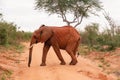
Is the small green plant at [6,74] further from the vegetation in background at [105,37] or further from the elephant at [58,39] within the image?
the vegetation in background at [105,37]

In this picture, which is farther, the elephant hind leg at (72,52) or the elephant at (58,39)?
the elephant hind leg at (72,52)

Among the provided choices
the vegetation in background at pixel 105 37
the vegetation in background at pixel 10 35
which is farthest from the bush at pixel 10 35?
the vegetation in background at pixel 105 37

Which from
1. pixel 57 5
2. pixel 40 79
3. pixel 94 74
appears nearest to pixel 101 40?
pixel 94 74

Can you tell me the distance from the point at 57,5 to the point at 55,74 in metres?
37.2

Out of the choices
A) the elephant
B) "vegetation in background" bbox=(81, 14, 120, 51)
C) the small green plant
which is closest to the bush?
"vegetation in background" bbox=(81, 14, 120, 51)

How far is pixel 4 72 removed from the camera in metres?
15.7

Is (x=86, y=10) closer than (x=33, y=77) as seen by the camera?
No

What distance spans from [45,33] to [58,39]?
0.84 meters

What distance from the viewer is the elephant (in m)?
18.0

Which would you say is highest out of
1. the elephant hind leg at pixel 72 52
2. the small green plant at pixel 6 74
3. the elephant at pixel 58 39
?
the elephant at pixel 58 39

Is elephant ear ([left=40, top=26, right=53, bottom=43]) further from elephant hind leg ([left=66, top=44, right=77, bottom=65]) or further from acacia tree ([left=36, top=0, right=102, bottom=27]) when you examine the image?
acacia tree ([left=36, top=0, right=102, bottom=27])

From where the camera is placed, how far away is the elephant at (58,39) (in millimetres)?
17984

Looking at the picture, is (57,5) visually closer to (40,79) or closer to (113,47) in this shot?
(113,47)

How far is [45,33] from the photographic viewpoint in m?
18.0
